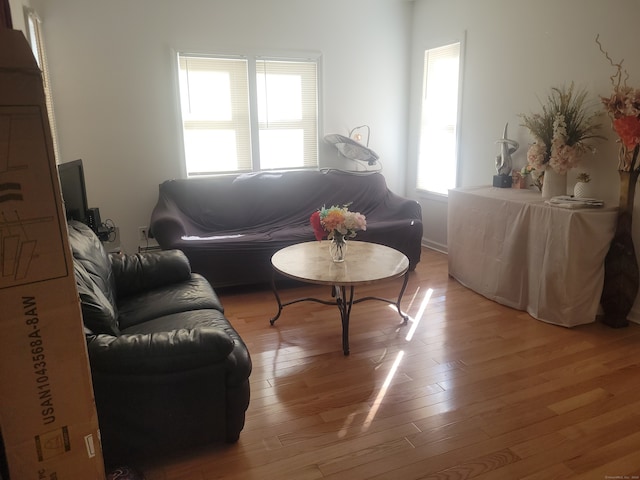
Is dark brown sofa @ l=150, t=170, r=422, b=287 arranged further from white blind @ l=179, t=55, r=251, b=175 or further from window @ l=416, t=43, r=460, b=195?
window @ l=416, t=43, r=460, b=195

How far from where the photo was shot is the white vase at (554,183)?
3365 mm

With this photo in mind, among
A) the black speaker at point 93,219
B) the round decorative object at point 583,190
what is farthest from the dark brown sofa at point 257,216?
the round decorative object at point 583,190

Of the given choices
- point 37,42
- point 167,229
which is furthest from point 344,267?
point 37,42

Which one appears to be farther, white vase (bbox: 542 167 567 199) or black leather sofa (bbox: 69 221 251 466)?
white vase (bbox: 542 167 567 199)

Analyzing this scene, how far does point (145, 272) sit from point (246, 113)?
248 cm

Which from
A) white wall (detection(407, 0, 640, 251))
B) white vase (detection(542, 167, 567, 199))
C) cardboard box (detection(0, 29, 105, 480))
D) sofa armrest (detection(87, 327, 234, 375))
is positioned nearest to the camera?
cardboard box (detection(0, 29, 105, 480))

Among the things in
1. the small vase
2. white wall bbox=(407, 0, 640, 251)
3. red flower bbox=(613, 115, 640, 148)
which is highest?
white wall bbox=(407, 0, 640, 251)

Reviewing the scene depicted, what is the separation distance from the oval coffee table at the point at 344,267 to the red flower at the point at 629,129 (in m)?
1.53

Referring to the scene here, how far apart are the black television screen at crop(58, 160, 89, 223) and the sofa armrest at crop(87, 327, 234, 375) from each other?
1412 millimetres

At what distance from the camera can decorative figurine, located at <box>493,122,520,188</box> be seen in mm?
3918

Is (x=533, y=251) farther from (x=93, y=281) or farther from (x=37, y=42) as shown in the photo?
(x=37, y=42)

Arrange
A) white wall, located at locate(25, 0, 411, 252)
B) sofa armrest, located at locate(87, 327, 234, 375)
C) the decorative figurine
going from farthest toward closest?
white wall, located at locate(25, 0, 411, 252) < the decorative figurine < sofa armrest, located at locate(87, 327, 234, 375)

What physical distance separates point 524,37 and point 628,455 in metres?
3.22

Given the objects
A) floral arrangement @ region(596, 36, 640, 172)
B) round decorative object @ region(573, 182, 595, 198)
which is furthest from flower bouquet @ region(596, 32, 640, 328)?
round decorative object @ region(573, 182, 595, 198)
